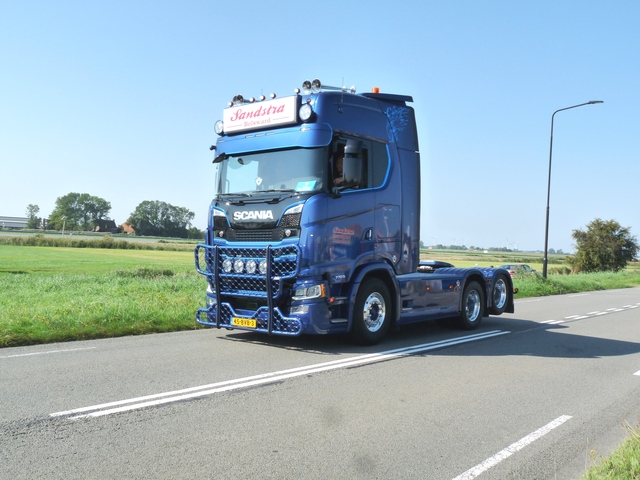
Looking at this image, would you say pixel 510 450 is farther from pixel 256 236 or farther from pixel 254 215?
pixel 254 215

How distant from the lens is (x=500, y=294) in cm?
1320

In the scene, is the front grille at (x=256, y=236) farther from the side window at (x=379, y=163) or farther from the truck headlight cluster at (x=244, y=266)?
the side window at (x=379, y=163)

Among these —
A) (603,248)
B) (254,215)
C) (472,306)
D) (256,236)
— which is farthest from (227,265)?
(603,248)

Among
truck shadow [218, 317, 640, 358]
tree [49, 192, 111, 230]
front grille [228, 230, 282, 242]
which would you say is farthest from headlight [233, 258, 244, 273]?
tree [49, 192, 111, 230]

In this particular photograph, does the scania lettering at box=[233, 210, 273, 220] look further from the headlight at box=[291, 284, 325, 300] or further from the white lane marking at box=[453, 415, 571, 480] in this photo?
the white lane marking at box=[453, 415, 571, 480]

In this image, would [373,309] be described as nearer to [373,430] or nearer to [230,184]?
[230,184]

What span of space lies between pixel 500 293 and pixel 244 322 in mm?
6729

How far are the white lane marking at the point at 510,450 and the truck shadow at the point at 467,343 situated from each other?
3.52m

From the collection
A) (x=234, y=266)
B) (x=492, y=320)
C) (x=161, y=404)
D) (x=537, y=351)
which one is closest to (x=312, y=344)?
(x=234, y=266)

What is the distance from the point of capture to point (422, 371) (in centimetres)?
754

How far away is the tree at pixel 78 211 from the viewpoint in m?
126

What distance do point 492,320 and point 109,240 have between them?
63509mm

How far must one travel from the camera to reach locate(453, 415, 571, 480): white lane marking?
4.12 m

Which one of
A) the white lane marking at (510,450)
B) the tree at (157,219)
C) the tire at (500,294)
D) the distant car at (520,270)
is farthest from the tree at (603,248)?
the tree at (157,219)
